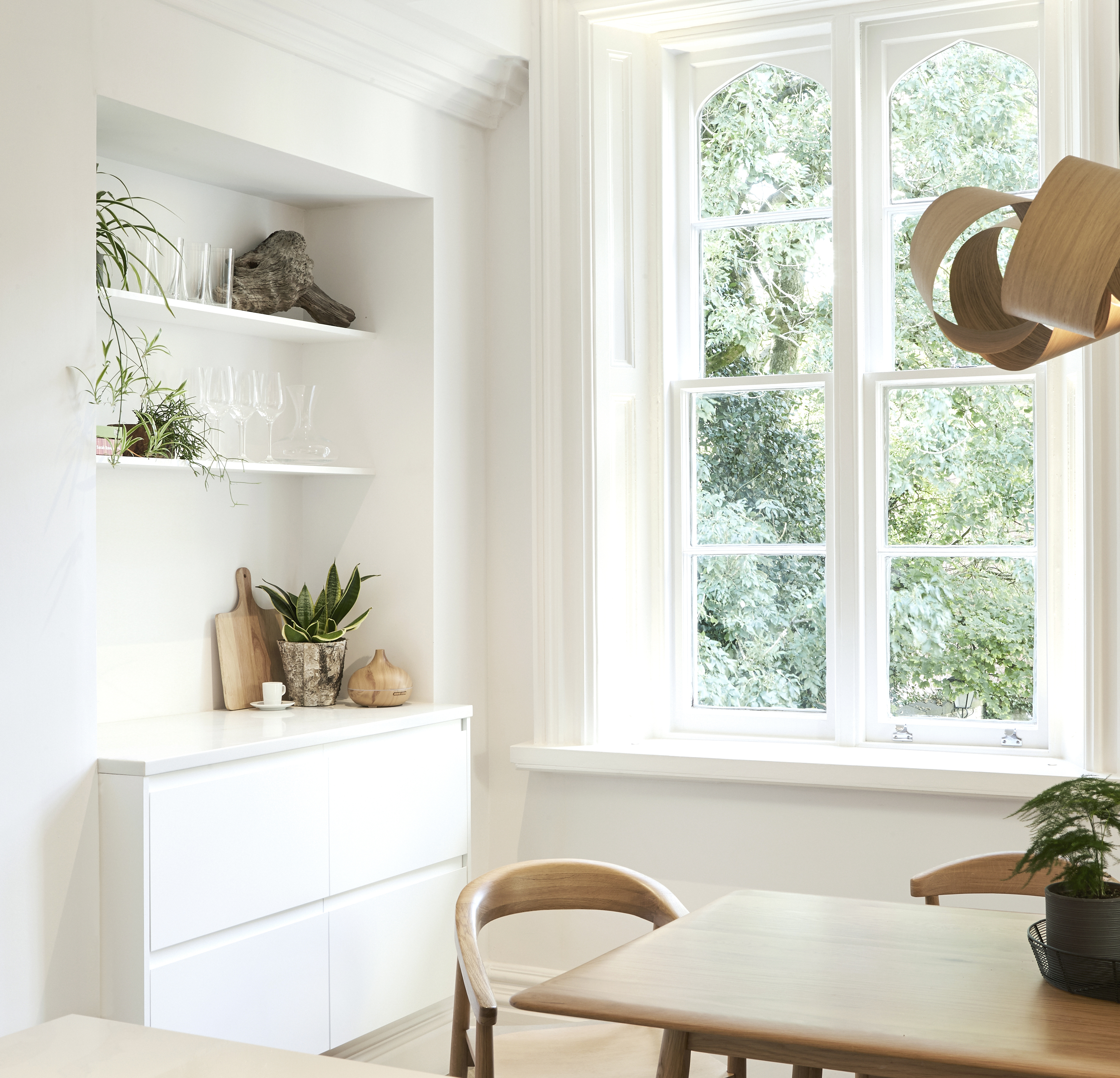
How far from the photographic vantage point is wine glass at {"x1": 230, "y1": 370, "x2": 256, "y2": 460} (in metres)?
3.47

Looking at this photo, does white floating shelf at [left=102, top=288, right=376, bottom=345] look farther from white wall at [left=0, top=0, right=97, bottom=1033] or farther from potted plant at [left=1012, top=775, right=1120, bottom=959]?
potted plant at [left=1012, top=775, right=1120, bottom=959]

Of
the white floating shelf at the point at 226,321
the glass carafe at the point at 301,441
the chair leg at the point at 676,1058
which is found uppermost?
the white floating shelf at the point at 226,321

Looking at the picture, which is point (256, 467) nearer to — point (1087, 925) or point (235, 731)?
point (235, 731)

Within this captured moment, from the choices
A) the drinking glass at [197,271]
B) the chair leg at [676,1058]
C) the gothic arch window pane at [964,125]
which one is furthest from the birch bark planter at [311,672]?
the gothic arch window pane at [964,125]

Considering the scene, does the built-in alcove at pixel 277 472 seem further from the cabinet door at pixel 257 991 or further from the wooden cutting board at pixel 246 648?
the cabinet door at pixel 257 991

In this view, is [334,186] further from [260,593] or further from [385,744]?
[385,744]

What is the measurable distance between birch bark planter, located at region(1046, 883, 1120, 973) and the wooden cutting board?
7.69ft

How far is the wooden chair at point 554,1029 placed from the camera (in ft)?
7.72

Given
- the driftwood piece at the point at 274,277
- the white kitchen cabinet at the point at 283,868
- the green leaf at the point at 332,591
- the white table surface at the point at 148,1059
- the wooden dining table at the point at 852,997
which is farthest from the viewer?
the green leaf at the point at 332,591

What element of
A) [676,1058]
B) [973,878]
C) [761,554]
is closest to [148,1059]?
[676,1058]

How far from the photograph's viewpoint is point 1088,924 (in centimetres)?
188

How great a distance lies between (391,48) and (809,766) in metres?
2.23

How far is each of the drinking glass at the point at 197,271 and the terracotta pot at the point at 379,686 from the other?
1.09 meters

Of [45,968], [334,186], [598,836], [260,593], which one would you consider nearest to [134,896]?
[45,968]
